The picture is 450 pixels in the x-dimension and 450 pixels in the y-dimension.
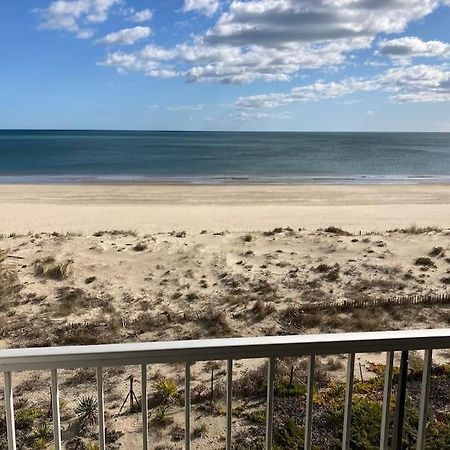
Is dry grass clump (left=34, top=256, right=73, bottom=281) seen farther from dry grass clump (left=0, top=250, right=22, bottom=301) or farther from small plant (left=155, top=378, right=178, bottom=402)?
small plant (left=155, top=378, right=178, bottom=402)

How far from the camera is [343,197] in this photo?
→ 27.5m

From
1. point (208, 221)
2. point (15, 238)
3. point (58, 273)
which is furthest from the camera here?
point (208, 221)

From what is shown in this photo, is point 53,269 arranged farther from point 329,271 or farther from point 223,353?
point 223,353

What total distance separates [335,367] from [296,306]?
2568mm

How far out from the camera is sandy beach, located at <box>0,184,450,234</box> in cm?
1825

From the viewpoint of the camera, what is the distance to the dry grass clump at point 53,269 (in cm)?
931

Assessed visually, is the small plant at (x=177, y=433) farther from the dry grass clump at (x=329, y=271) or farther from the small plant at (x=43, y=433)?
the dry grass clump at (x=329, y=271)

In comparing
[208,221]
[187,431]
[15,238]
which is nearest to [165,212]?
[208,221]

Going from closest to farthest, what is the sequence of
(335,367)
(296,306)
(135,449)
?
(135,449)
(335,367)
(296,306)

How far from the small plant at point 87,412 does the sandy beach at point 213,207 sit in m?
12.1

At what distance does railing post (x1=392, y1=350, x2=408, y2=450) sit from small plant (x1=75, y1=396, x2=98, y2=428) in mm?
2920

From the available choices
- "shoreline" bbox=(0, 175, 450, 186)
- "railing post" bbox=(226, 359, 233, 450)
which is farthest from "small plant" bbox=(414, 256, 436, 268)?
"shoreline" bbox=(0, 175, 450, 186)

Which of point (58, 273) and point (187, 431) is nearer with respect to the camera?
point (187, 431)

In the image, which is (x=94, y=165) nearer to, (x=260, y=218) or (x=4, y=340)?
(x=260, y=218)
